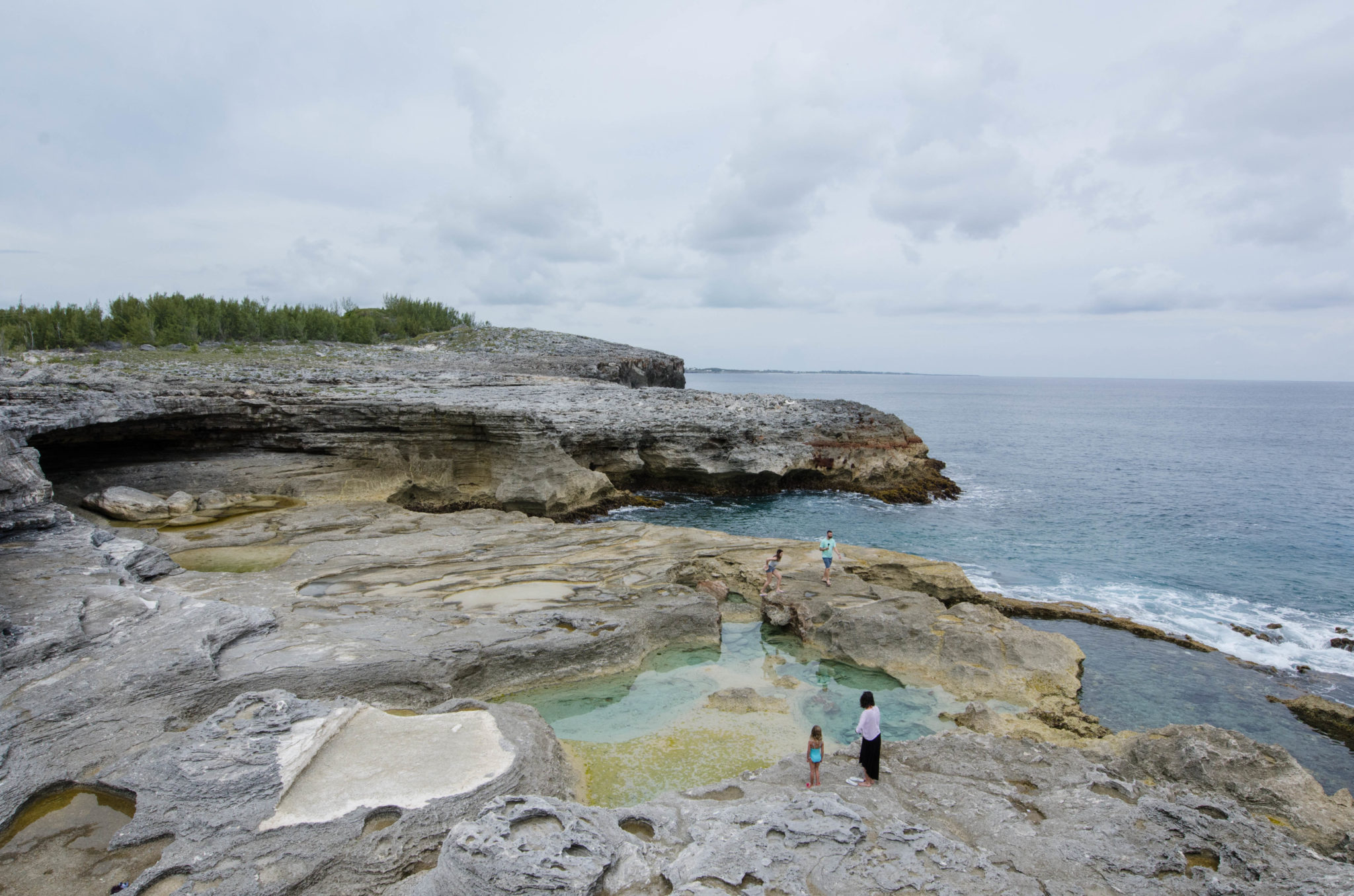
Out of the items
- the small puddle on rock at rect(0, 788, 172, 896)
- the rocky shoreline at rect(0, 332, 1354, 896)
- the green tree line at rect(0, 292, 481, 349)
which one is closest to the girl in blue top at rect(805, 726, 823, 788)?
the rocky shoreline at rect(0, 332, 1354, 896)

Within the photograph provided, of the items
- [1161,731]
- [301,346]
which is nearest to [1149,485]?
[1161,731]

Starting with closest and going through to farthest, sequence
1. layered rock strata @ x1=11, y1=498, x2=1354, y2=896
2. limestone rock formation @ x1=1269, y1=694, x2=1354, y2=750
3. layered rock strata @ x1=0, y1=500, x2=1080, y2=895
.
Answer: layered rock strata @ x1=11, y1=498, x2=1354, y2=896 → layered rock strata @ x1=0, y1=500, x2=1080, y2=895 → limestone rock formation @ x1=1269, y1=694, x2=1354, y2=750

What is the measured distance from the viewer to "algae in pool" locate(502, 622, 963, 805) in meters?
10.1

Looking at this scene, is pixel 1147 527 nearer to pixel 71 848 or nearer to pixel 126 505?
pixel 71 848

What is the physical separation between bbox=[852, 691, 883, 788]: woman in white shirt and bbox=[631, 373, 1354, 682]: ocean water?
13916 millimetres

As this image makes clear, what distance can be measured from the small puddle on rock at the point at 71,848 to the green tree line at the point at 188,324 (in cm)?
3532

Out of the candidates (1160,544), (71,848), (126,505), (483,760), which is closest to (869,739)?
(483,760)

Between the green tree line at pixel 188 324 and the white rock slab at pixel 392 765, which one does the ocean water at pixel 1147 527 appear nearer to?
Result: the white rock slab at pixel 392 765

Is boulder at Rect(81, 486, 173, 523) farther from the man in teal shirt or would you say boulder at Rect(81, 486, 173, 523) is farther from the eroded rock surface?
the man in teal shirt

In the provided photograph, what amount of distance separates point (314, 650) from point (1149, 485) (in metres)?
44.2

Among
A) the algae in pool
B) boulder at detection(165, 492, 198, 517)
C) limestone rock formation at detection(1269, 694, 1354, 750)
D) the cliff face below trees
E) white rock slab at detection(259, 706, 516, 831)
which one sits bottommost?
limestone rock formation at detection(1269, 694, 1354, 750)

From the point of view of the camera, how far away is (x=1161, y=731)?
443 inches

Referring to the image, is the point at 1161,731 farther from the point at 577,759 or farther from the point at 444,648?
the point at 444,648

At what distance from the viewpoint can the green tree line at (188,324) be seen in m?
41.6
